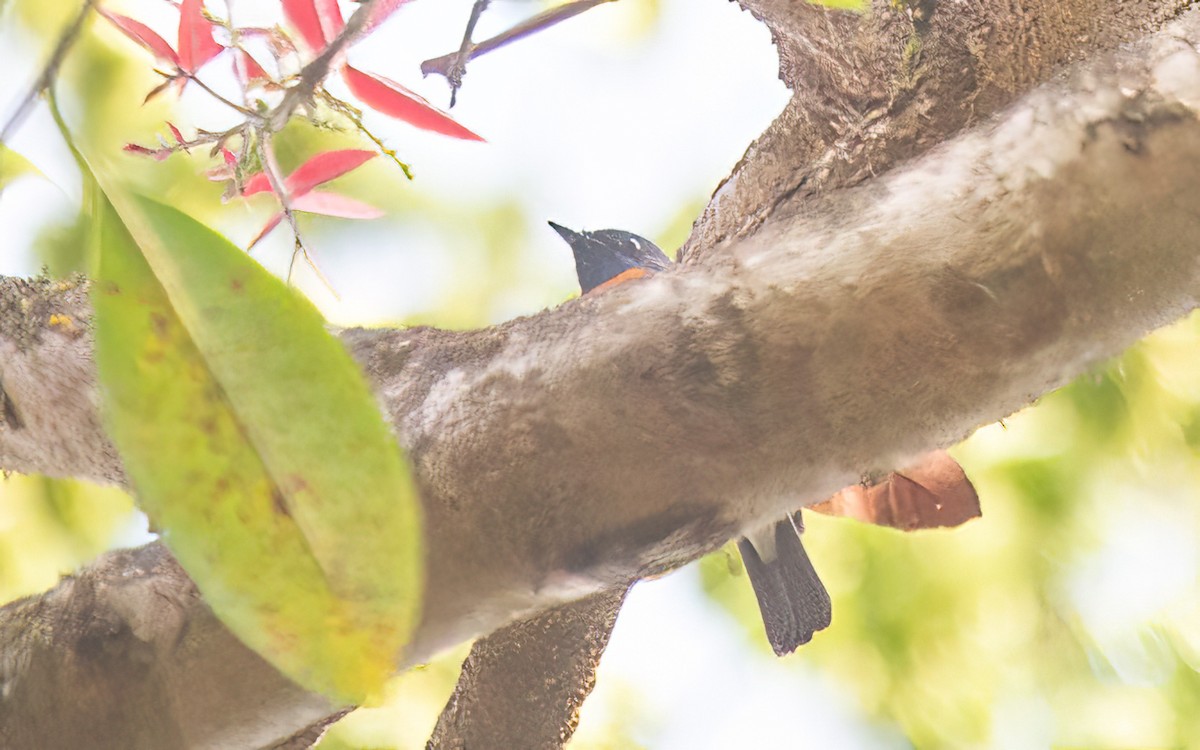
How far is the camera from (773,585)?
1.01 m

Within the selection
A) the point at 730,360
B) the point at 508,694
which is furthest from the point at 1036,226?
the point at 508,694

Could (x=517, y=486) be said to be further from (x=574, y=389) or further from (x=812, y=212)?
(x=812, y=212)

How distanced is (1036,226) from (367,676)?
1.33ft

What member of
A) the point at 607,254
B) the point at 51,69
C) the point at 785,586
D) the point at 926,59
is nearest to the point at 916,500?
the point at 785,586

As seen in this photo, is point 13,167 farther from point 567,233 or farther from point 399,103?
point 567,233

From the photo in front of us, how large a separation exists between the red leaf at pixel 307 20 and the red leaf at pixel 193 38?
0.10 m

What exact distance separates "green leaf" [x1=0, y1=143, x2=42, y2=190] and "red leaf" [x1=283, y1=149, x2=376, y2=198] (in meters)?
0.23

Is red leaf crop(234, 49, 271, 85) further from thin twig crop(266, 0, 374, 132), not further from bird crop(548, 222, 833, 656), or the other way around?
bird crop(548, 222, 833, 656)

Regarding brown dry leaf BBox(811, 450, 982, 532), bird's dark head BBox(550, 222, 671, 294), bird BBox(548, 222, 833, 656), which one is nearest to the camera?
brown dry leaf BBox(811, 450, 982, 532)

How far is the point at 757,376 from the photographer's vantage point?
→ 53 centimetres

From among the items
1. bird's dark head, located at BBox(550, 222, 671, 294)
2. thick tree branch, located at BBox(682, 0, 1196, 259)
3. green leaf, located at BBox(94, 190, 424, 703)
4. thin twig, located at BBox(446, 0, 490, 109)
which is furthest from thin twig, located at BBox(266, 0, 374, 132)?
bird's dark head, located at BBox(550, 222, 671, 294)

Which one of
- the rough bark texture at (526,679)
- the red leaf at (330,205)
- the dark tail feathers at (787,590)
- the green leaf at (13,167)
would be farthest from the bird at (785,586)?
the green leaf at (13,167)

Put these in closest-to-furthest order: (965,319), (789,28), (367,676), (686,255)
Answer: (367,676), (965,319), (789,28), (686,255)

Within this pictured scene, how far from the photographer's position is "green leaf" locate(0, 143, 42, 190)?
693 mm
